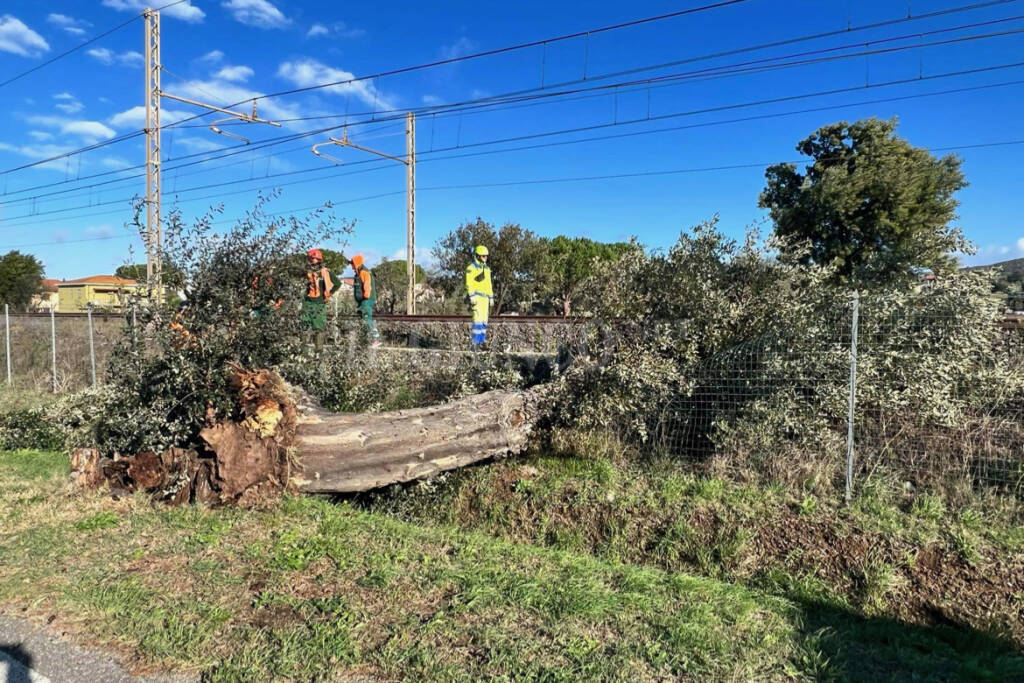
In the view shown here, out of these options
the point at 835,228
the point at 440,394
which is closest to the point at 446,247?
the point at 835,228

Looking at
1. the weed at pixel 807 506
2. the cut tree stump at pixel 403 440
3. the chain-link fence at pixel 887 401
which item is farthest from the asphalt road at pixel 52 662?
the chain-link fence at pixel 887 401

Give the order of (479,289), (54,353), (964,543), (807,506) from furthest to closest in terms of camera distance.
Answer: (54,353) → (479,289) → (807,506) → (964,543)

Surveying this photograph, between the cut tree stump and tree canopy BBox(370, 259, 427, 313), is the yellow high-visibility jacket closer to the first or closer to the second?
the cut tree stump

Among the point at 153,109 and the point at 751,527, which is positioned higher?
the point at 153,109

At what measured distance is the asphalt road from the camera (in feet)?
9.95

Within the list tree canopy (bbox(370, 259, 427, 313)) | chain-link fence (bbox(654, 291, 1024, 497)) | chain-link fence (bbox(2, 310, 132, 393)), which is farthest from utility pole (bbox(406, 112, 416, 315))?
chain-link fence (bbox(654, 291, 1024, 497))

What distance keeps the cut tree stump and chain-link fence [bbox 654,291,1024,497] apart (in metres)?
1.94

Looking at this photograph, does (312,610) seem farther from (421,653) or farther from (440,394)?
(440,394)

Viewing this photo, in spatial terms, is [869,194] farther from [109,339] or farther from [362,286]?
[109,339]

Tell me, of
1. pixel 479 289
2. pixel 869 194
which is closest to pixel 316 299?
pixel 479 289

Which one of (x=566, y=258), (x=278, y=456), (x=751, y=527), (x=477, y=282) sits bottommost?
(x=751, y=527)

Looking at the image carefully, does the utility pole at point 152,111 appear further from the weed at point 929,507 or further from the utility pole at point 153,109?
the weed at point 929,507

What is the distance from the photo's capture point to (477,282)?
9727mm

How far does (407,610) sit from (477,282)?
6.52 meters
